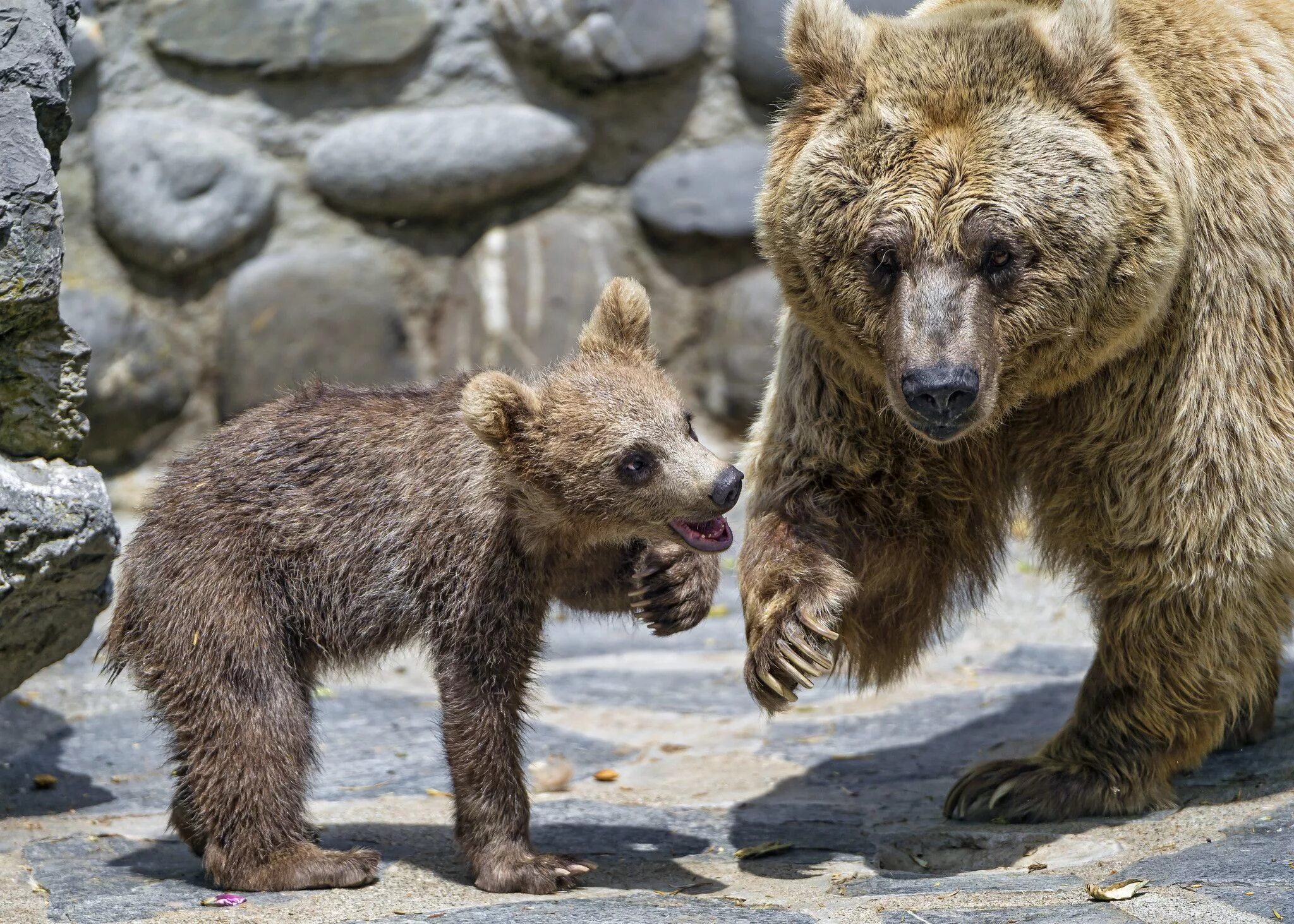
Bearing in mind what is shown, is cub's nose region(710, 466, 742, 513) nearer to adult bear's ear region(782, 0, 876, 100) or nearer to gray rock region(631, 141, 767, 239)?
adult bear's ear region(782, 0, 876, 100)

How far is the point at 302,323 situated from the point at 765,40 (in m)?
2.99

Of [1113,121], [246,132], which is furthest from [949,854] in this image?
[246,132]

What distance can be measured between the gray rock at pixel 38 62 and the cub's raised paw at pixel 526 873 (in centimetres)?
223

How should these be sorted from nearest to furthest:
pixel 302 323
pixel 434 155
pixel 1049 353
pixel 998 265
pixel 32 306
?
pixel 998 265
pixel 1049 353
pixel 32 306
pixel 434 155
pixel 302 323

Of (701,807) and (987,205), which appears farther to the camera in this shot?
(701,807)

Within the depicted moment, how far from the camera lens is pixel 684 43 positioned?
8453 mm

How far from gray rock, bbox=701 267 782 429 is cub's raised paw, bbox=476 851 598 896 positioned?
16.0ft

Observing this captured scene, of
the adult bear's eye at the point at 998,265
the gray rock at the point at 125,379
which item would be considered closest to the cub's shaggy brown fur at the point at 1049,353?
the adult bear's eye at the point at 998,265

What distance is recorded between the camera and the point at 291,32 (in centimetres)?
823

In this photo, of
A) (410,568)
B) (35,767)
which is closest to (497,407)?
(410,568)

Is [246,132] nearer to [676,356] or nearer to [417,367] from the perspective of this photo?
[417,367]

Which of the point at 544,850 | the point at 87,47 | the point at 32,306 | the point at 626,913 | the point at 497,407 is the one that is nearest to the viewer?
the point at 626,913

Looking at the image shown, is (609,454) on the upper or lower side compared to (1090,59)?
lower

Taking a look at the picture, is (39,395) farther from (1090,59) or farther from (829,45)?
(1090,59)
